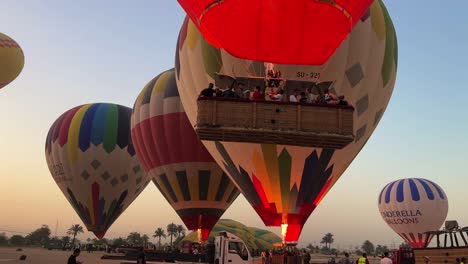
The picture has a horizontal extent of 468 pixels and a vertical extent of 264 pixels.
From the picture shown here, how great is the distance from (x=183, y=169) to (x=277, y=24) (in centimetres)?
1614

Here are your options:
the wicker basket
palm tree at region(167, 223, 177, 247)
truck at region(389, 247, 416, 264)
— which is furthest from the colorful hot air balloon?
palm tree at region(167, 223, 177, 247)

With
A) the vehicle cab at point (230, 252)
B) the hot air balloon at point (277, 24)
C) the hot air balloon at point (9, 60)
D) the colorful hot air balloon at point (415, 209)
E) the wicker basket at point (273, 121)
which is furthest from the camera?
the colorful hot air balloon at point (415, 209)

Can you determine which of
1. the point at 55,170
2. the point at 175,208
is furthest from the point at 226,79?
the point at 55,170

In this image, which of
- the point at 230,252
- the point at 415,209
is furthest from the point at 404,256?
the point at 415,209

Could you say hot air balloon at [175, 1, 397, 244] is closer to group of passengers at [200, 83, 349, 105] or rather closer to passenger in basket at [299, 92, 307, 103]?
group of passengers at [200, 83, 349, 105]

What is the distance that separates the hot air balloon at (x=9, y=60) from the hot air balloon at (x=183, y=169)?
33.7 feet

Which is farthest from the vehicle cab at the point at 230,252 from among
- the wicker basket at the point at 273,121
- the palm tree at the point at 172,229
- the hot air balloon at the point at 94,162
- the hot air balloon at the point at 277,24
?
the palm tree at the point at 172,229

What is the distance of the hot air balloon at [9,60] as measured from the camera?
102 feet

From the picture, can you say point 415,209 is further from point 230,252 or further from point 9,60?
point 9,60

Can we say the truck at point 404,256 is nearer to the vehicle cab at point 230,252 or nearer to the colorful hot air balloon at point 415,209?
the vehicle cab at point 230,252

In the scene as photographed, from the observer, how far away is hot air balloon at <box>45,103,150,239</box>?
34.8 meters

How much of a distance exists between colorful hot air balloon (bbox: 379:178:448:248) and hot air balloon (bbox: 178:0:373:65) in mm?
28613

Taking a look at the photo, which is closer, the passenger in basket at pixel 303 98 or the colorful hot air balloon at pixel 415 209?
the passenger in basket at pixel 303 98

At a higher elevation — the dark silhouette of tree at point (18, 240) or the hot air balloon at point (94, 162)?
the hot air balloon at point (94, 162)
